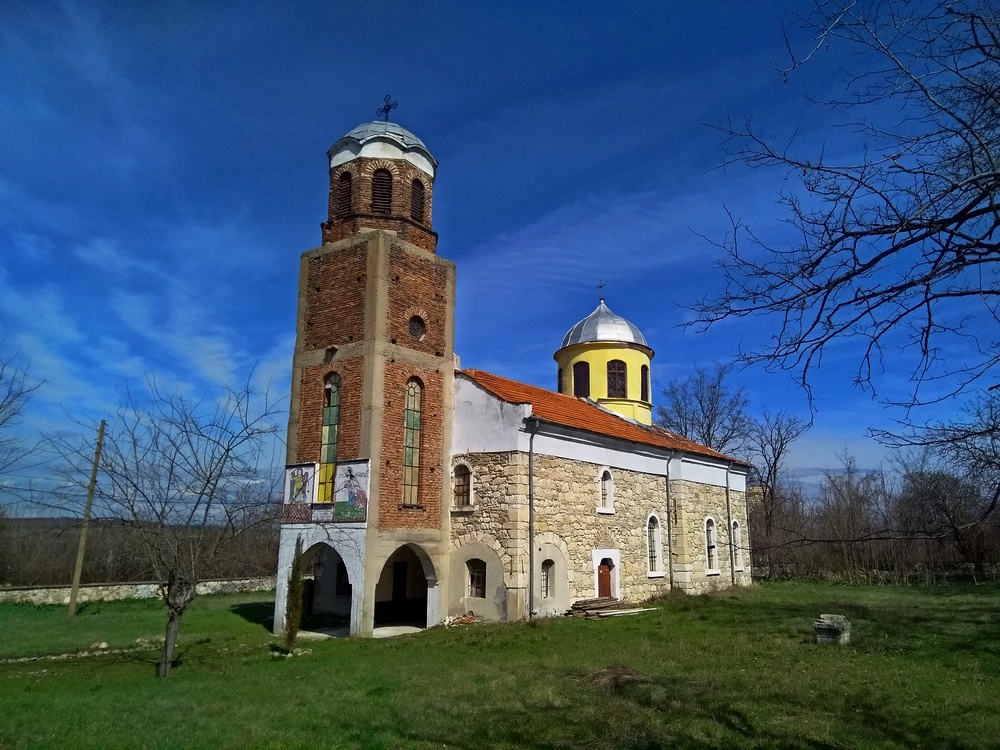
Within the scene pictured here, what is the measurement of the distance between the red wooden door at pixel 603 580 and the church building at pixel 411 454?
60mm

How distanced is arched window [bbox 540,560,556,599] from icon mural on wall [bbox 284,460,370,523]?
542 cm

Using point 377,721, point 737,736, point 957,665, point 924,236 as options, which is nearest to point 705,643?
point 957,665

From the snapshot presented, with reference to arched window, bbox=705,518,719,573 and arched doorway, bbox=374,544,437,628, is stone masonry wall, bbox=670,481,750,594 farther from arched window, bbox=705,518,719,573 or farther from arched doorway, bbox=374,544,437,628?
arched doorway, bbox=374,544,437,628

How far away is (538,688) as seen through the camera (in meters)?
10.5

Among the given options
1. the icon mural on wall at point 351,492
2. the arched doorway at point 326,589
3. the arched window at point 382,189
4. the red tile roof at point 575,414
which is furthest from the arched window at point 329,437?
the arched window at point 382,189

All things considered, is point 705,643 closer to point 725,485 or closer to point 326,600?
point 326,600

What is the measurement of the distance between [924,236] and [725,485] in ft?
A: 85.2

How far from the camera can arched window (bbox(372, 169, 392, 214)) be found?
19328 millimetres

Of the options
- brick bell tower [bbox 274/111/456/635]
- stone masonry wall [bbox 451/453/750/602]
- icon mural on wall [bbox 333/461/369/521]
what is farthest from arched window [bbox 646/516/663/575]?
icon mural on wall [bbox 333/461/369/521]

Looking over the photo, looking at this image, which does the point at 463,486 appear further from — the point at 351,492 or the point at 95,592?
the point at 95,592

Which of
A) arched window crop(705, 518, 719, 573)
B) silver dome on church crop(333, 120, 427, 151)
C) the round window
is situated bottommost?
arched window crop(705, 518, 719, 573)

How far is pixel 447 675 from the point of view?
1166 cm

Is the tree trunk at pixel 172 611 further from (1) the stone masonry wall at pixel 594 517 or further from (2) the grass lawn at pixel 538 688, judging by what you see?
(1) the stone masonry wall at pixel 594 517

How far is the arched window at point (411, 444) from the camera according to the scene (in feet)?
59.4
